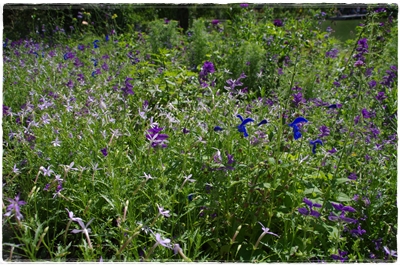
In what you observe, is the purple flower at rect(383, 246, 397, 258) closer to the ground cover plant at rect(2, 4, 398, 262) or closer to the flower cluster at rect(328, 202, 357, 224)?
the ground cover plant at rect(2, 4, 398, 262)

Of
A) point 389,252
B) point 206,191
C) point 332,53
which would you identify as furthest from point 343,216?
point 332,53

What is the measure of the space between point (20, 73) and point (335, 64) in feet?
12.2

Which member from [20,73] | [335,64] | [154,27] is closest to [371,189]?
[335,64]

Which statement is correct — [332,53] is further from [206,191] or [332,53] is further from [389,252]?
[389,252]

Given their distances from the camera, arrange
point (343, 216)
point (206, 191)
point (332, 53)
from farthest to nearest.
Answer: point (332, 53), point (206, 191), point (343, 216)

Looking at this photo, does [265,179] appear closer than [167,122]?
Yes

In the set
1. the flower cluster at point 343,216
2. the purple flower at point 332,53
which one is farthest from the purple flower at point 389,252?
the purple flower at point 332,53

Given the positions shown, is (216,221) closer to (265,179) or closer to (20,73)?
(265,179)

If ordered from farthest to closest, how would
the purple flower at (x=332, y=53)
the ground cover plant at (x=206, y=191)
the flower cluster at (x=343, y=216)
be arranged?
the purple flower at (x=332, y=53), the ground cover plant at (x=206, y=191), the flower cluster at (x=343, y=216)

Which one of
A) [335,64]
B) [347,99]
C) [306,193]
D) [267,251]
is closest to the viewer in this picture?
[306,193]

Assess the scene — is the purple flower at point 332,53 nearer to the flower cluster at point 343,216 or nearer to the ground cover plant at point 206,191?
the ground cover plant at point 206,191

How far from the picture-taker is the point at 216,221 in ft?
6.37

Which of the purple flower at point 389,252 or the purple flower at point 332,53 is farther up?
the purple flower at point 332,53

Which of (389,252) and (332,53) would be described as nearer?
(389,252)
